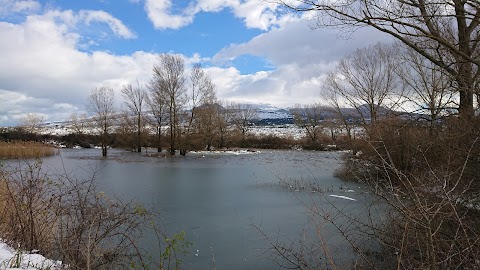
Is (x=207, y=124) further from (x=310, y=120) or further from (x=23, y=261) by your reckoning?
(x=23, y=261)

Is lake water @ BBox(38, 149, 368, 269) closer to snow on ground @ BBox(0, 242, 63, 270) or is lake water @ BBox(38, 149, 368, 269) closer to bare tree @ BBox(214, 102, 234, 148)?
snow on ground @ BBox(0, 242, 63, 270)

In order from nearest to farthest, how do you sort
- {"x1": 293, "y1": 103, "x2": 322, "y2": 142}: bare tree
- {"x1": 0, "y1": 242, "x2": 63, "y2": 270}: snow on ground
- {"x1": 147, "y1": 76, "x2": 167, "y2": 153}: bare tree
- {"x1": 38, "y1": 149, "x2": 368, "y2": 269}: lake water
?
{"x1": 0, "y1": 242, "x2": 63, "y2": 270}: snow on ground → {"x1": 38, "y1": 149, "x2": 368, "y2": 269}: lake water → {"x1": 147, "y1": 76, "x2": 167, "y2": 153}: bare tree → {"x1": 293, "y1": 103, "x2": 322, "y2": 142}: bare tree

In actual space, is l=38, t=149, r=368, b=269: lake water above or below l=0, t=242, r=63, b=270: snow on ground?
below

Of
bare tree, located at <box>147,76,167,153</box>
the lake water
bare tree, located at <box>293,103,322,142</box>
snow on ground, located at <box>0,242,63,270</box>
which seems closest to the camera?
snow on ground, located at <box>0,242,63,270</box>

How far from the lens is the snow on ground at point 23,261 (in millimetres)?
3303

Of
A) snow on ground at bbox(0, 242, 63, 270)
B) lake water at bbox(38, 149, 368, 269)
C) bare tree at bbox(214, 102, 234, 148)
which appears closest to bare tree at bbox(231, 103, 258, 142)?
bare tree at bbox(214, 102, 234, 148)

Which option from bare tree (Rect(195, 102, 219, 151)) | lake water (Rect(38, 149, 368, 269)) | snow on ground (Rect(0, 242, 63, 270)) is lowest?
lake water (Rect(38, 149, 368, 269))

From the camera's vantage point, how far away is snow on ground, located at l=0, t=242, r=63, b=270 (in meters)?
3.30

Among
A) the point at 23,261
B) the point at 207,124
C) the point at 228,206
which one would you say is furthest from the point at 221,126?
the point at 23,261

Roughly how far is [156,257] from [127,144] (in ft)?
95.8

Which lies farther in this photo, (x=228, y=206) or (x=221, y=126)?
(x=221, y=126)

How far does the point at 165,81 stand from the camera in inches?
1109

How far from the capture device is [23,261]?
11.6ft

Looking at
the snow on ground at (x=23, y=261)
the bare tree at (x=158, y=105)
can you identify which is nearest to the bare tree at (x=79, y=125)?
the bare tree at (x=158, y=105)
